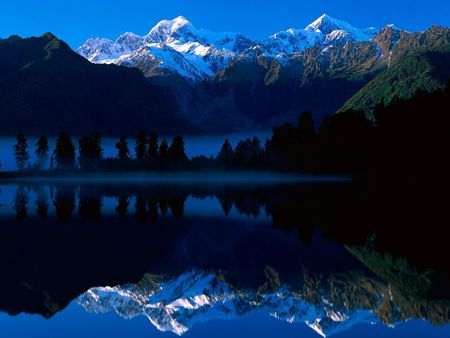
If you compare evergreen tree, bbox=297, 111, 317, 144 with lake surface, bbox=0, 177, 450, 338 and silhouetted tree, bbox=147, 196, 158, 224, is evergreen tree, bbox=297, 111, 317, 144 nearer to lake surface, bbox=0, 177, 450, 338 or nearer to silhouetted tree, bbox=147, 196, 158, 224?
silhouetted tree, bbox=147, 196, 158, 224

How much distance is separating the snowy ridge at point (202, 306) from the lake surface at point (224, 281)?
37 mm

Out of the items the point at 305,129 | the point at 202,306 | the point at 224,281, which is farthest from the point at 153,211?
the point at 305,129

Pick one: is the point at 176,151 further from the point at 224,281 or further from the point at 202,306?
the point at 202,306

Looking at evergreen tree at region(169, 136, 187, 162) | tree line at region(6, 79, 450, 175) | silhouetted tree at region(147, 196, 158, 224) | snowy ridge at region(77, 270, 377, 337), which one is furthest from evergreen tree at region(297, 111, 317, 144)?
snowy ridge at region(77, 270, 377, 337)

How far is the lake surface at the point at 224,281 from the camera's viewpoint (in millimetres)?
16281

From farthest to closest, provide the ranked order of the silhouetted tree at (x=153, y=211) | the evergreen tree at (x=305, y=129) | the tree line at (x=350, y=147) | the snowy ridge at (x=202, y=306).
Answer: the evergreen tree at (x=305, y=129) → the tree line at (x=350, y=147) → the silhouetted tree at (x=153, y=211) → the snowy ridge at (x=202, y=306)

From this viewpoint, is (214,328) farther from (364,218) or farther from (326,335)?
(364,218)

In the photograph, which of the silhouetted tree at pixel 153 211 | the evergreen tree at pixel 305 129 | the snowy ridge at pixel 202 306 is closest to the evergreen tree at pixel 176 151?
the evergreen tree at pixel 305 129

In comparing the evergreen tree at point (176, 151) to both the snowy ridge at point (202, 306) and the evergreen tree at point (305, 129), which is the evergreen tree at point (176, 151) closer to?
the evergreen tree at point (305, 129)

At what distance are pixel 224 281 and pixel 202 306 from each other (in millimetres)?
3273

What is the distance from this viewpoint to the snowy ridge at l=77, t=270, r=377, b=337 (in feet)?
Answer: 54.3

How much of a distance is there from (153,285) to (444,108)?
89.0 metres

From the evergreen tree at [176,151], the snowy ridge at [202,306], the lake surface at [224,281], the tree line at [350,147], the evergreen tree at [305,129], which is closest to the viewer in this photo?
the lake surface at [224,281]

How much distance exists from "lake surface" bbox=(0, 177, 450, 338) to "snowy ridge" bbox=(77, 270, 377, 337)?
0.04 m
